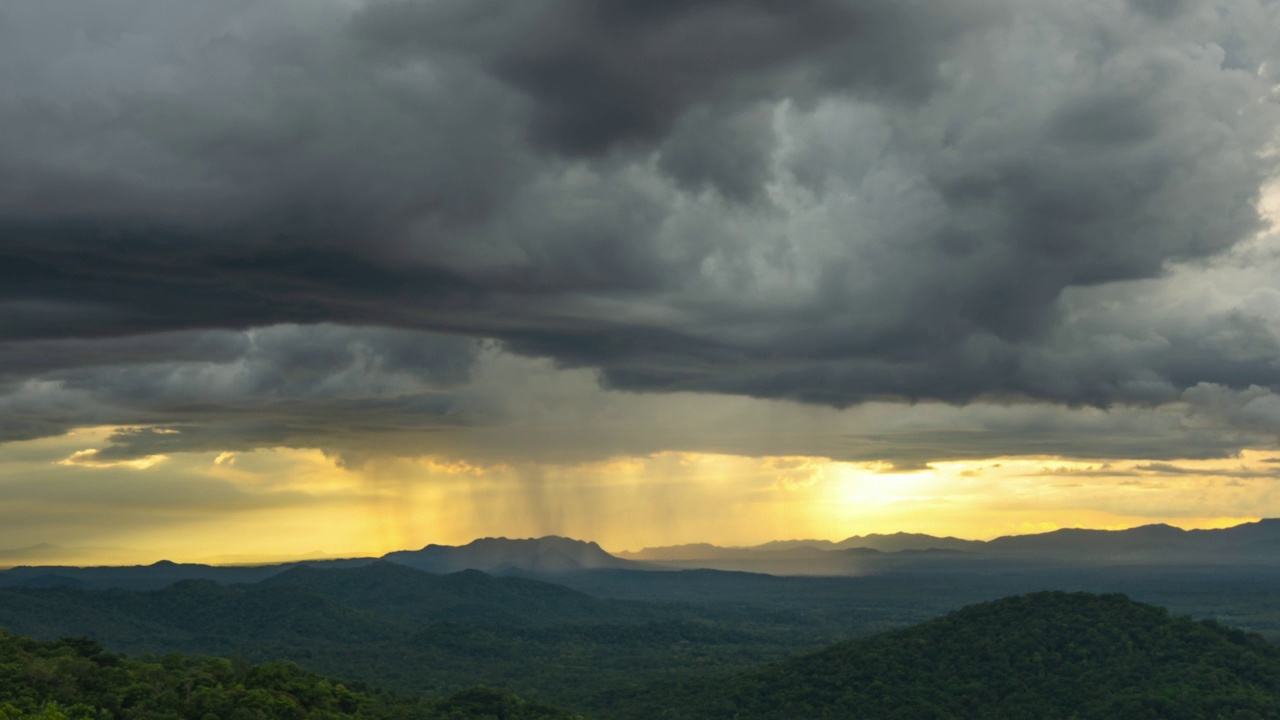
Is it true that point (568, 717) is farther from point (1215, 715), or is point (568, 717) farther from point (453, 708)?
point (1215, 715)

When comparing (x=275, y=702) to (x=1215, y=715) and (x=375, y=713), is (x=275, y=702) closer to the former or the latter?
(x=375, y=713)

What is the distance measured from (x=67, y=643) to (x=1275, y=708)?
19555 cm

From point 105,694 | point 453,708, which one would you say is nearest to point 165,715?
point 105,694

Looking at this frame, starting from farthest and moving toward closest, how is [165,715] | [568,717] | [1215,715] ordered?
[1215,715] < [568,717] < [165,715]

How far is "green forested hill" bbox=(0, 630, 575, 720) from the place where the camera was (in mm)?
122000

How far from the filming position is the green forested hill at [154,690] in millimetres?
122000

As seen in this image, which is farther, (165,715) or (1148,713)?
(1148,713)

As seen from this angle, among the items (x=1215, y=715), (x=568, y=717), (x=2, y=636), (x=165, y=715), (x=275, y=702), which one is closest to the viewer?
(x=165, y=715)

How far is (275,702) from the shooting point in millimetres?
133500

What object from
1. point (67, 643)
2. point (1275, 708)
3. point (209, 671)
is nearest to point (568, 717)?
point (209, 671)

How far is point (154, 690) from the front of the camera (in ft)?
436

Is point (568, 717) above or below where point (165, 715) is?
below

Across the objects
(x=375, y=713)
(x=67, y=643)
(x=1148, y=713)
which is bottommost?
(x=1148, y=713)

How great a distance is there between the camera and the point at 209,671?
490 feet
